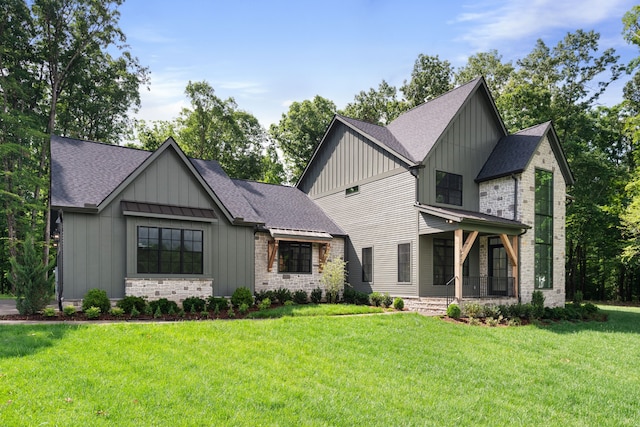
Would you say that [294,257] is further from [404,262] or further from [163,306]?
[163,306]

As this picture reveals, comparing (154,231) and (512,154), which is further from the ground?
(512,154)

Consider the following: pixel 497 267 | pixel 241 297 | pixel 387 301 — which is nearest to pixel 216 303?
pixel 241 297

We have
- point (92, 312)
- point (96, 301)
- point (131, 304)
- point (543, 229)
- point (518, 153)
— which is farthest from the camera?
point (543, 229)

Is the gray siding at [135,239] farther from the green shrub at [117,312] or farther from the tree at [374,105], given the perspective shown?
the tree at [374,105]

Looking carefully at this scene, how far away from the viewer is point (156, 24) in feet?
37.5

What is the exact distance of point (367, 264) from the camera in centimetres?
1894

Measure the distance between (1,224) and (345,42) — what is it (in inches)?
1042

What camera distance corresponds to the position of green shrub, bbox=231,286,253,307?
1517 centimetres

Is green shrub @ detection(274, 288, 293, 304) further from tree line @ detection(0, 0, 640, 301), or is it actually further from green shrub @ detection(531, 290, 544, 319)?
tree line @ detection(0, 0, 640, 301)

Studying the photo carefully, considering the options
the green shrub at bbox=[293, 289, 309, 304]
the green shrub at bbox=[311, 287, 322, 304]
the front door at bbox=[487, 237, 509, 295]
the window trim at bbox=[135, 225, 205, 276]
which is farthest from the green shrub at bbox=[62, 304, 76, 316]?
the front door at bbox=[487, 237, 509, 295]

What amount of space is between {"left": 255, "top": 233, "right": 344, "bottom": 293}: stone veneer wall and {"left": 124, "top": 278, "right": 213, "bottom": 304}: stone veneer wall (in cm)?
288

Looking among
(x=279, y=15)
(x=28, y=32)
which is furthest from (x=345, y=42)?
(x=28, y=32)

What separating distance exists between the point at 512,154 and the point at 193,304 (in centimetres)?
1310

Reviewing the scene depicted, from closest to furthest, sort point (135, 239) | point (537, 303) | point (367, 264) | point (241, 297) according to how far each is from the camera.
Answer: point (135, 239) < point (241, 297) < point (537, 303) < point (367, 264)
